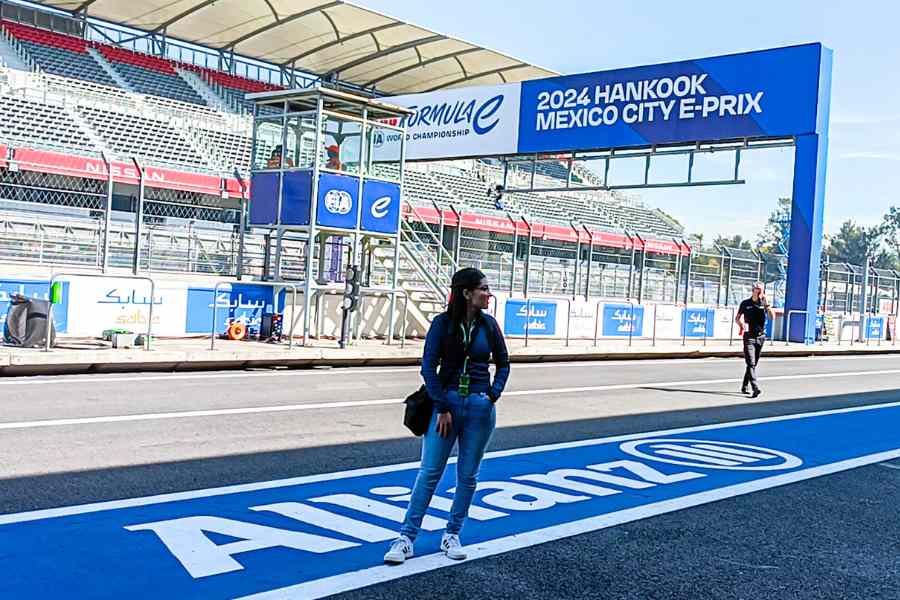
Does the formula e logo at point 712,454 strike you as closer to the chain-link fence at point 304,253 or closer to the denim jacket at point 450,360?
the denim jacket at point 450,360

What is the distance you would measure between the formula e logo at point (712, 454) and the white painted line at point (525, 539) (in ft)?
1.25

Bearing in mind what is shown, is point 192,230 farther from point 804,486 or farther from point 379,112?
point 804,486

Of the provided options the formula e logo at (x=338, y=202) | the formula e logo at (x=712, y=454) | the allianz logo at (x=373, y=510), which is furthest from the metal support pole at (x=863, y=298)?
the allianz logo at (x=373, y=510)

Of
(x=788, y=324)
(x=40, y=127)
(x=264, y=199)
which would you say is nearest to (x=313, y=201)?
(x=264, y=199)

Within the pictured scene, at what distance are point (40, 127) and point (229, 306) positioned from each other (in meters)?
16.0

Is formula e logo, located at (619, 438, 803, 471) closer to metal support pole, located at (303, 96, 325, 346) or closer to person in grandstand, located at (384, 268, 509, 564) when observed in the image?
person in grandstand, located at (384, 268, 509, 564)

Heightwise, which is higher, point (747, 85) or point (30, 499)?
point (747, 85)

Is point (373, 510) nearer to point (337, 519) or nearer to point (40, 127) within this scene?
Answer: point (337, 519)

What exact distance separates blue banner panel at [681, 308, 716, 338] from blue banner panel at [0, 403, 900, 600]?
21151 millimetres

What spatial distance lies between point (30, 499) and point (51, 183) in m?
24.0

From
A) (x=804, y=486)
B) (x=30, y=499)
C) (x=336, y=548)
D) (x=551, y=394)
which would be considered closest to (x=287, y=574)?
(x=336, y=548)

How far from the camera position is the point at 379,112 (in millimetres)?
21094

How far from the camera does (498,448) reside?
31.2 ft

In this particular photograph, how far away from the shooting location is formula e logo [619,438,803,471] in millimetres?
9398
